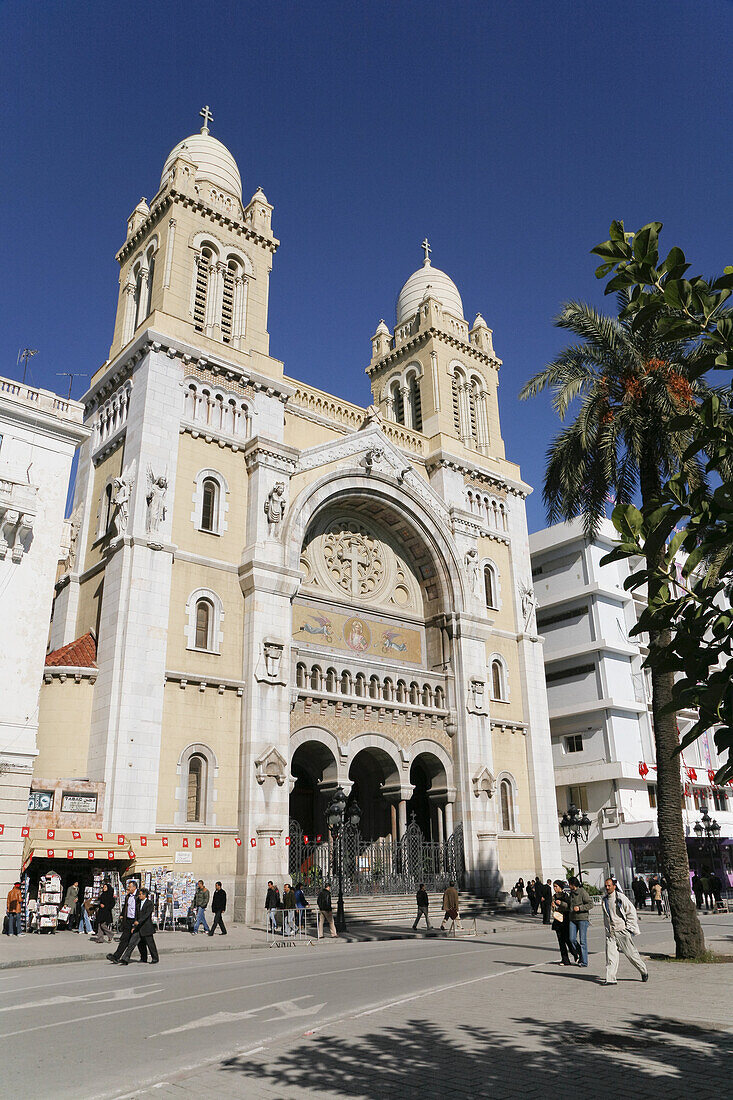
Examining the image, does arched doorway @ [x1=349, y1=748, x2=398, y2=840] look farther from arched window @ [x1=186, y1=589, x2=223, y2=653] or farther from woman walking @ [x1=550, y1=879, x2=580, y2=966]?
woman walking @ [x1=550, y1=879, x2=580, y2=966]

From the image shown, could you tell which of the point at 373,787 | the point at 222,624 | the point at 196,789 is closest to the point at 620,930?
the point at 196,789

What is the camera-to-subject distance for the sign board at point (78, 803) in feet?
71.5

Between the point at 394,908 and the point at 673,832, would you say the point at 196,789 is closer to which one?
the point at 394,908

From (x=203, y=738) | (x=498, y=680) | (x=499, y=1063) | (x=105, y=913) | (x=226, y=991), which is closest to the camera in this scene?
(x=499, y=1063)

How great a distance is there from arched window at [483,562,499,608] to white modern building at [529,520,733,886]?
6.33 m

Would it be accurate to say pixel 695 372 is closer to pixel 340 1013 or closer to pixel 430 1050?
pixel 430 1050

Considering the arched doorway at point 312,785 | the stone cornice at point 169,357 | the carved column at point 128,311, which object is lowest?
the arched doorway at point 312,785

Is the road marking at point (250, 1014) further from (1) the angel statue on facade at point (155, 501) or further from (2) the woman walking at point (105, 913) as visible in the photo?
(1) the angel statue on facade at point (155, 501)

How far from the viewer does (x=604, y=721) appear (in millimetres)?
43562

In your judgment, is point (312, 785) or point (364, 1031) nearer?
point (364, 1031)

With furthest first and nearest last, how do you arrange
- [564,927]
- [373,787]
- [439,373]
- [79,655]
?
[439,373] < [373,787] < [79,655] < [564,927]

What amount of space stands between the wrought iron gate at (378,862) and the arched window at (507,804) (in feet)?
11.0

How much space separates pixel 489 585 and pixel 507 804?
9.49 m

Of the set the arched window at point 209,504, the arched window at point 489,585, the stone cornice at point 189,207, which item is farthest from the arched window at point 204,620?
the stone cornice at point 189,207
